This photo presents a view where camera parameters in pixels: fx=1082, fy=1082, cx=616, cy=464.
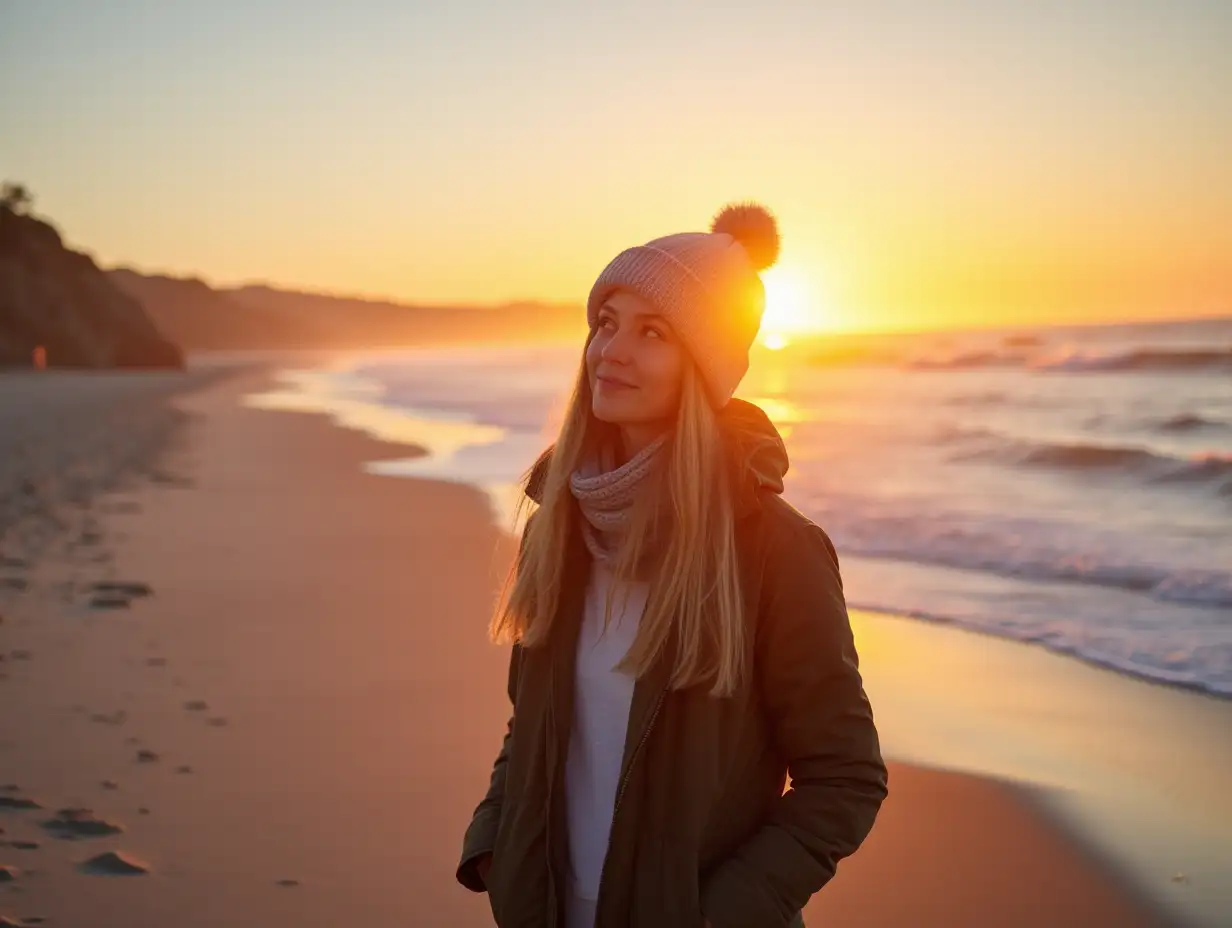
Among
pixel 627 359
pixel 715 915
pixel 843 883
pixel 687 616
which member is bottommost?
pixel 843 883

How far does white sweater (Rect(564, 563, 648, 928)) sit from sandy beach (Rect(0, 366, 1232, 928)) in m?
1.83

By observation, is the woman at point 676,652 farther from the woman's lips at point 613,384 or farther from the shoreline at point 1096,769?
the shoreline at point 1096,769

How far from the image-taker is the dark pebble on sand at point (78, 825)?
4.05m

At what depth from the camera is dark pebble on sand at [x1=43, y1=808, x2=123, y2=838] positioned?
405cm

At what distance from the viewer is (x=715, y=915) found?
1.86 metres

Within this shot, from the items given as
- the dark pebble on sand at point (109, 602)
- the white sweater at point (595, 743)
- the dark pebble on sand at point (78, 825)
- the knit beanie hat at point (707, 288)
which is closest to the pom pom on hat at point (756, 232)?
the knit beanie hat at point (707, 288)

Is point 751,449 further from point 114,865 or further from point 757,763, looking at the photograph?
point 114,865

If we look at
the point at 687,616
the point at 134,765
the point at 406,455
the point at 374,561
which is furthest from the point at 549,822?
the point at 406,455

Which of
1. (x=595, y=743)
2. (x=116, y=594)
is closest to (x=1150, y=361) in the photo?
(x=116, y=594)

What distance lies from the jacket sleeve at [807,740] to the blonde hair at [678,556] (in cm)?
8

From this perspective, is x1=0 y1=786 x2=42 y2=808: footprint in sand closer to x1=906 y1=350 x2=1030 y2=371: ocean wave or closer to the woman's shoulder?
the woman's shoulder

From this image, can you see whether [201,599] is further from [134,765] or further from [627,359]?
[627,359]

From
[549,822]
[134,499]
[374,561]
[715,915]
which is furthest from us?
[134,499]

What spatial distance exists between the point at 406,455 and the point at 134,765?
13610 millimetres
